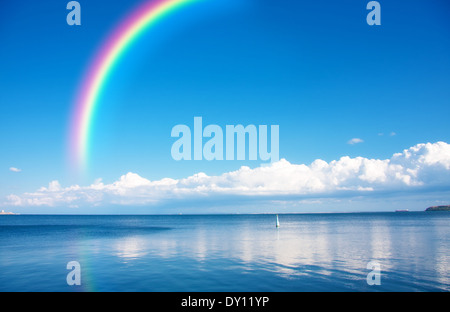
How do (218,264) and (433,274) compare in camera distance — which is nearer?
(433,274)

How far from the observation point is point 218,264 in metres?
30.3

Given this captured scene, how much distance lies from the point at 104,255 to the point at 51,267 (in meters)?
8.37

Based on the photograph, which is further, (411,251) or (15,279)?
(411,251)

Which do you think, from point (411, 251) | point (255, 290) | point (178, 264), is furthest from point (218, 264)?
point (411, 251)

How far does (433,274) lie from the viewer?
24656 millimetres

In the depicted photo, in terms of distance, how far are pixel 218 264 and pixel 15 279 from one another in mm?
17926

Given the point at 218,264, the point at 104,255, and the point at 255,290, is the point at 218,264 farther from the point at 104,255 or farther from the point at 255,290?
the point at 104,255
